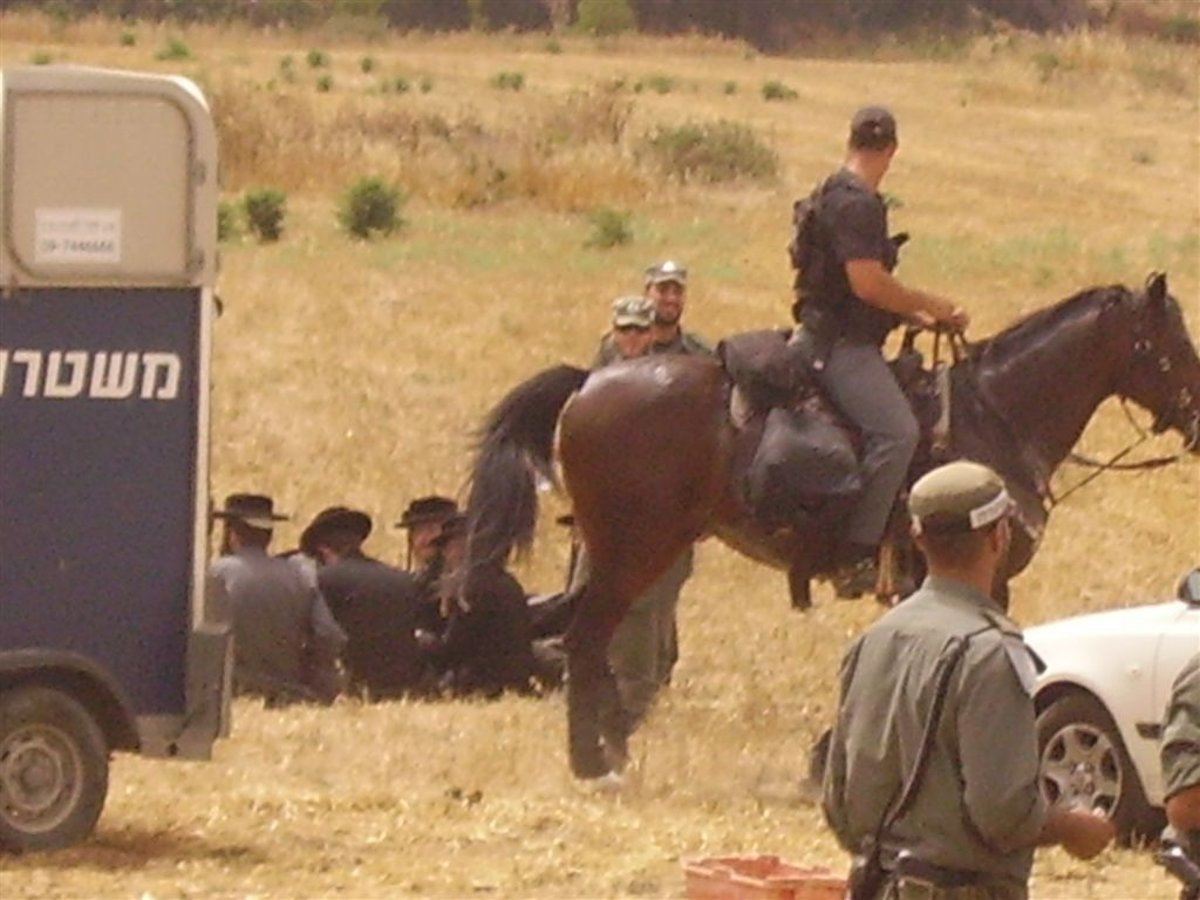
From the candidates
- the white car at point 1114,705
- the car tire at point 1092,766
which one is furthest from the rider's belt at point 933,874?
the car tire at point 1092,766

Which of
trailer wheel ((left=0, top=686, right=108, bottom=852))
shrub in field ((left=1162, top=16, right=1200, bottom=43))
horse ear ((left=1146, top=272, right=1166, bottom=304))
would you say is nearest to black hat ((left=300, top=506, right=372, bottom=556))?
horse ear ((left=1146, top=272, right=1166, bottom=304))

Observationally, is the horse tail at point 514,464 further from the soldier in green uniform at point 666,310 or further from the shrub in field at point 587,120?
the shrub in field at point 587,120

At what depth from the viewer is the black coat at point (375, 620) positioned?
614 inches

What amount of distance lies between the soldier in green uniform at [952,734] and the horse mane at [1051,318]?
294 inches

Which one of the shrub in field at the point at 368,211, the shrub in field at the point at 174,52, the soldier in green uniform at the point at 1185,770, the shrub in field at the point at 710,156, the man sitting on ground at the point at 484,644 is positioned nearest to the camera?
the soldier in green uniform at the point at 1185,770

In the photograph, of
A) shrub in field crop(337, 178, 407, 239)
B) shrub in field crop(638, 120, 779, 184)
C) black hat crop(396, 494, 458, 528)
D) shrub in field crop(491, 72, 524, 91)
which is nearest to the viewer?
black hat crop(396, 494, 458, 528)

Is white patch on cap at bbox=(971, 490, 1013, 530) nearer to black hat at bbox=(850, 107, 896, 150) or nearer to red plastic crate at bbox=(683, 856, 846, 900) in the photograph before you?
red plastic crate at bbox=(683, 856, 846, 900)

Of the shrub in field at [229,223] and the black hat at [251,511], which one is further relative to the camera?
the shrub in field at [229,223]

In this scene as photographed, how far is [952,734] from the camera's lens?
652 cm

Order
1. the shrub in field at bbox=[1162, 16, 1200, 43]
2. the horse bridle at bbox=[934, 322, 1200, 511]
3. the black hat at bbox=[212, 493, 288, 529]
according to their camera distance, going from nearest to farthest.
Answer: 1. the horse bridle at bbox=[934, 322, 1200, 511]
2. the black hat at bbox=[212, 493, 288, 529]
3. the shrub in field at bbox=[1162, 16, 1200, 43]

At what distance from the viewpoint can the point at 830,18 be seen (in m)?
83.8

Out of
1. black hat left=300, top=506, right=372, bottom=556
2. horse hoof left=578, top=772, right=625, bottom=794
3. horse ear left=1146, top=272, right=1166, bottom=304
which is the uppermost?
horse ear left=1146, top=272, right=1166, bottom=304

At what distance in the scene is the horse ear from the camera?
46.2 feet

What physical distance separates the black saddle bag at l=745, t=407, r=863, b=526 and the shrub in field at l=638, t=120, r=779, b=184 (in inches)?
1093
